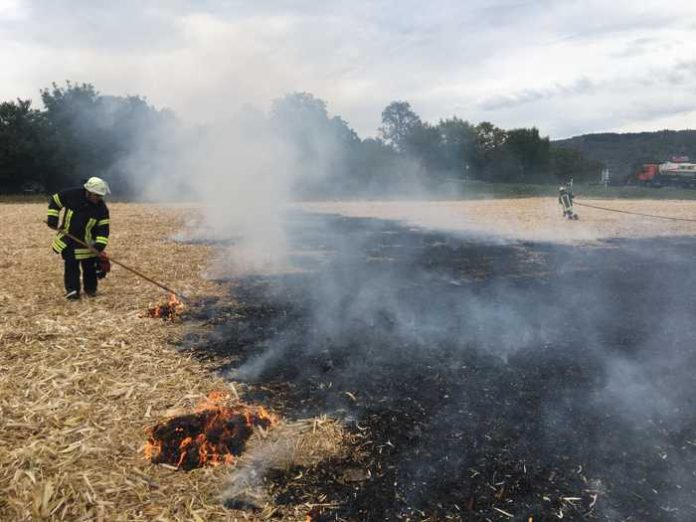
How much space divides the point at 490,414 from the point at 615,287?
587cm

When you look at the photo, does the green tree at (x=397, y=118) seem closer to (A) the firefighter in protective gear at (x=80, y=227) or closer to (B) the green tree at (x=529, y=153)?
(B) the green tree at (x=529, y=153)

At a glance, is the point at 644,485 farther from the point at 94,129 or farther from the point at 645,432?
the point at 94,129

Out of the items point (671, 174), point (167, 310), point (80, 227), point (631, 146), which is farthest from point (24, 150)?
point (631, 146)

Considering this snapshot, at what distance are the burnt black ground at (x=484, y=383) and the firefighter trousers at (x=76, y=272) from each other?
2.03m

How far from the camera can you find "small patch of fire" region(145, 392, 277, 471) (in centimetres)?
388

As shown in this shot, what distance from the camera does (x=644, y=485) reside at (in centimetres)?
369

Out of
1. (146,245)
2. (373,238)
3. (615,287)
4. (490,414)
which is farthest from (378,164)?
(490,414)

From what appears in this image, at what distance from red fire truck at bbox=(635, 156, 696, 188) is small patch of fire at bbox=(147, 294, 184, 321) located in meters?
45.5

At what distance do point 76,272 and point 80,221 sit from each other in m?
0.82

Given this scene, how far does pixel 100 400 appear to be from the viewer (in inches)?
184

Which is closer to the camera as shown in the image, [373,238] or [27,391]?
[27,391]

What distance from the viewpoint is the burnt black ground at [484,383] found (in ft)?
11.9

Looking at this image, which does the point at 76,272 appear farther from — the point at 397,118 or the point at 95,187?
the point at 397,118

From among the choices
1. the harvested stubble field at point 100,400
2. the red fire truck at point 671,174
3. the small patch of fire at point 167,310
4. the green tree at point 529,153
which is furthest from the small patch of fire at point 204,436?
the green tree at point 529,153
